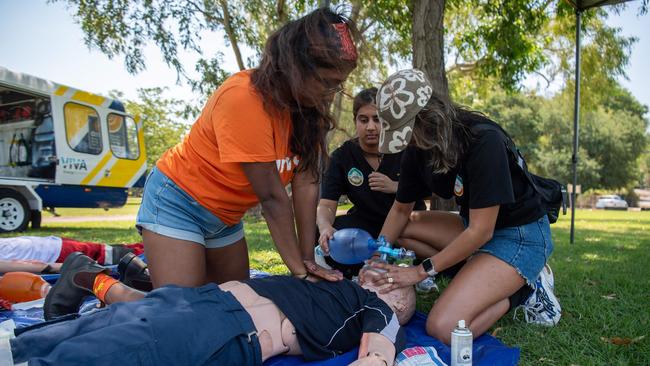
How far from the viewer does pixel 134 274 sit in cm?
319

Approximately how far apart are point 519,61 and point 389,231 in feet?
22.7

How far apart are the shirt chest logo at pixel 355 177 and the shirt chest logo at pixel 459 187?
1.13m

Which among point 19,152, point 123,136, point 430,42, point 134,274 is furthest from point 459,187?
point 19,152

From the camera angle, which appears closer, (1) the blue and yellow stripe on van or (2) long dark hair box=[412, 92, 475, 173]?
(2) long dark hair box=[412, 92, 475, 173]

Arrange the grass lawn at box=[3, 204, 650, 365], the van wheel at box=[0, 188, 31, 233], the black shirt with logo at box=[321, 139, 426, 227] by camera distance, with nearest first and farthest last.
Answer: the grass lawn at box=[3, 204, 650, 365] → the black shirt with logo at box=[321, 139, 426, 227] → the van wheel at box=[0, 188, 31, 233]

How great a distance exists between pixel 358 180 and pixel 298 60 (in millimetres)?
1719

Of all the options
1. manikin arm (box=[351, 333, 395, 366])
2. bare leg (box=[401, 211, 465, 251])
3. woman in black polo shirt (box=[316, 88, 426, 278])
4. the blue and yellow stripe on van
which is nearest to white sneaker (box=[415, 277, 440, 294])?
bare leg (box=[401, 211, 465, 251])

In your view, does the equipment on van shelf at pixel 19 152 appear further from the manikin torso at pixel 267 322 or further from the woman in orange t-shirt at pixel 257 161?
the manikin torso at pixel 267 322

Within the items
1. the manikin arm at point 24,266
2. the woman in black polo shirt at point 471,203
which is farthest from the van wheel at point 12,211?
the woman in black polo shirt at point 471,203

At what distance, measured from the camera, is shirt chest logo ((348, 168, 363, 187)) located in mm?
3801

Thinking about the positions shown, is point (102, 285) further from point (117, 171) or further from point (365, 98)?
point (117, 171)

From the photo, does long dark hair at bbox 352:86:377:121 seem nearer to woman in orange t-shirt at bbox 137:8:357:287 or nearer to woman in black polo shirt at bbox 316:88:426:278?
woman in black polo shirt at bbox 316:88:426:278

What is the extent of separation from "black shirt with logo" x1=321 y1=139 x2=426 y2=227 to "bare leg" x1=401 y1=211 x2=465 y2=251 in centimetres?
→ 34

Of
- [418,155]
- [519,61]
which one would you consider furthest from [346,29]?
[519,61]
